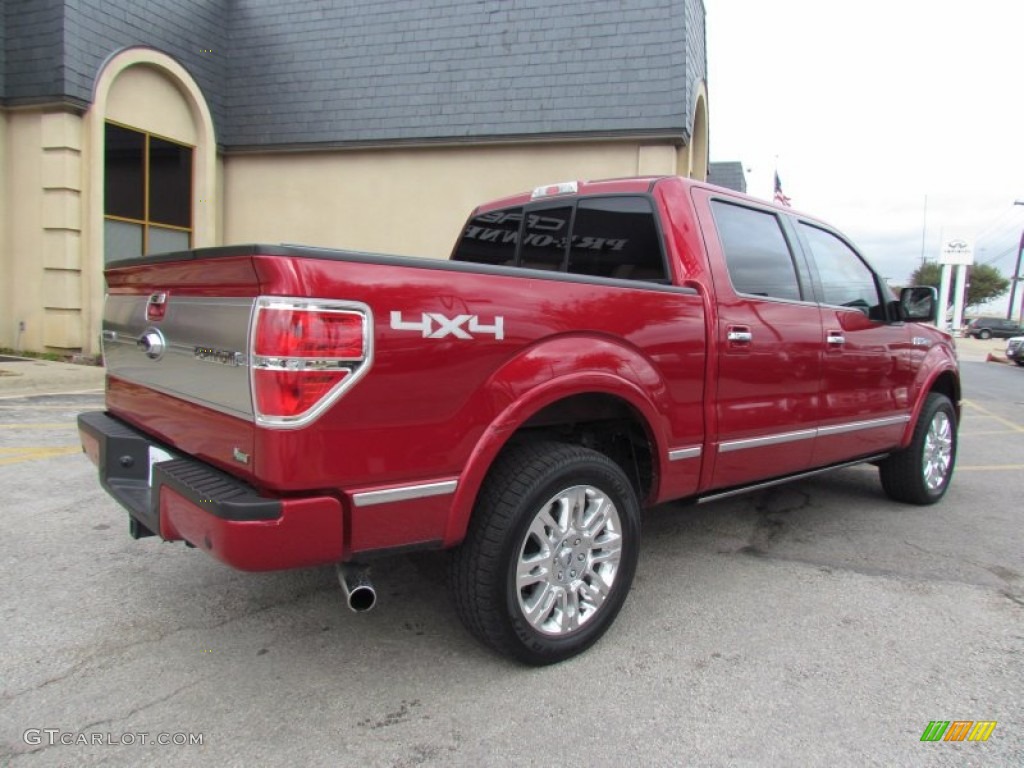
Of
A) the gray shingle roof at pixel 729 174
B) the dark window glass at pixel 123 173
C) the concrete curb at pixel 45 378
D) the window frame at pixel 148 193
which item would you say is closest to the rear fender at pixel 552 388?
the concrete curb at pixel 45 378

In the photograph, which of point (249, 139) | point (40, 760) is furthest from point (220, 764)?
point (249, 139)

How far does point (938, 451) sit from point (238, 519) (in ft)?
16.9

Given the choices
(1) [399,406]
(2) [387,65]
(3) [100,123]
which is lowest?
(1) [399,406]

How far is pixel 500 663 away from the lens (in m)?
2.90

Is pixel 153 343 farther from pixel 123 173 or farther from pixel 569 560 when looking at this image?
pixel 123 173

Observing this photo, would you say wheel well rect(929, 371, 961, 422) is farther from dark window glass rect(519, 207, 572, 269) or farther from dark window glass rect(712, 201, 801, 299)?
dark window glass rect(519, 207, 572, 269)

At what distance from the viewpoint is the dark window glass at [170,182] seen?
1259cm

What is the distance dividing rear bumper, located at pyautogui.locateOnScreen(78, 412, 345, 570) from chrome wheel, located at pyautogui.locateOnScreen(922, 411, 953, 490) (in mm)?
4610


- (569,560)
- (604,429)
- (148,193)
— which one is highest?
(148,193)

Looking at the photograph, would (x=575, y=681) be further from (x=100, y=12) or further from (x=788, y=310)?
(x=100, y=12)

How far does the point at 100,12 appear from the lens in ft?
36.3

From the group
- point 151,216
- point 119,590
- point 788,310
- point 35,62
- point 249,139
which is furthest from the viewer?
point 249,139

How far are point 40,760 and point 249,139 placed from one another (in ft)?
42.6

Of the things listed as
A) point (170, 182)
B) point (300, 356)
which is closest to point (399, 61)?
point (170, 182)
